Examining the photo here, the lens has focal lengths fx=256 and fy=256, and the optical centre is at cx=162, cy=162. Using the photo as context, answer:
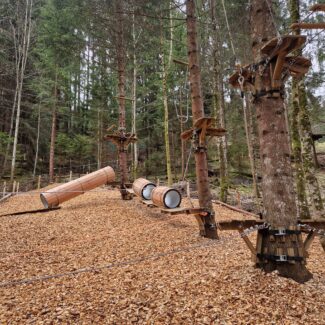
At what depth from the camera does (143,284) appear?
3.69 m

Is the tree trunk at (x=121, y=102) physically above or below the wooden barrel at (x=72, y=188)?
above

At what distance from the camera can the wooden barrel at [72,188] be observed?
9953 mm

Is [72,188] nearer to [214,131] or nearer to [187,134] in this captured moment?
[187,134]

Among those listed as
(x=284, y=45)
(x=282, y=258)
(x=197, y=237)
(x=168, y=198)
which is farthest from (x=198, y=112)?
(x=282, y=258)

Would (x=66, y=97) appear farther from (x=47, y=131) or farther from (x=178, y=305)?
(x=178, y=305)

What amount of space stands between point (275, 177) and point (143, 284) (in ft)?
7.97

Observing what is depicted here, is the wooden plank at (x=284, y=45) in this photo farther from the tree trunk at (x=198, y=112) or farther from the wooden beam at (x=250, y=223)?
the tree trunk at (x=198, y=112)

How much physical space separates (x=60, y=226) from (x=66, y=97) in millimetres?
24227

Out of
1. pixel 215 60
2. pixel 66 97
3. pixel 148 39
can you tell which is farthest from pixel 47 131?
pixel 215 60

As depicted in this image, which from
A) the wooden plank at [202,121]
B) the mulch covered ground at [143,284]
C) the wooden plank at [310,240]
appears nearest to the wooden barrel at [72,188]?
the mulch covered ground at [143,284]

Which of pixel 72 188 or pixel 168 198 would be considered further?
pixel 72 188

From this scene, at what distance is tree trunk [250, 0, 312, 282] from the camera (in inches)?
138

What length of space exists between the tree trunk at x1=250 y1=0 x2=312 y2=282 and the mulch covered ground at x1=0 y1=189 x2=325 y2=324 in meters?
0.23

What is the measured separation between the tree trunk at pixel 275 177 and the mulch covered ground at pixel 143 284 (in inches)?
9.2
